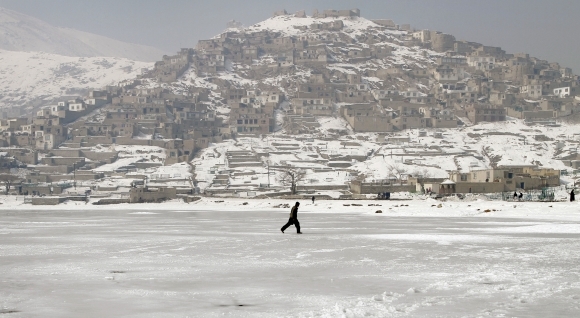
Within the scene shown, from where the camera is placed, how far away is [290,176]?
80.2 m

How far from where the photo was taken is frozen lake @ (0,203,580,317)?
829cm

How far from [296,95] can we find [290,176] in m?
45.0

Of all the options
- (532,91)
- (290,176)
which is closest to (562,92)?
(532,91)

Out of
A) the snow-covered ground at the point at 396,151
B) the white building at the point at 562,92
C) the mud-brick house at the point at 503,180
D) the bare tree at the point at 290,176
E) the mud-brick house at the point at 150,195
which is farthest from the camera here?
the white building at the point at 562,92

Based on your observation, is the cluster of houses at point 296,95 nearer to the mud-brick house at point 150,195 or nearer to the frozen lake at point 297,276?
the mud-brick house at point 150,195

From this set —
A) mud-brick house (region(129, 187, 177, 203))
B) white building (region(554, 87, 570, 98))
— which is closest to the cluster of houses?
white building (region(554, 87, 570, 98))

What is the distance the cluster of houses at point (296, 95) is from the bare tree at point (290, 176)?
55.5 ft

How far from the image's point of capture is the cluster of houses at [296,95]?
10444 centimetres

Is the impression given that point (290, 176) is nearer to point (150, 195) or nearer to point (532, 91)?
point (150, 195)

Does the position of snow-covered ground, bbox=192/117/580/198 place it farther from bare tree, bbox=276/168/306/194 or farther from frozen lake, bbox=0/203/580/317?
frozen lake, bbox=0/203/580/317

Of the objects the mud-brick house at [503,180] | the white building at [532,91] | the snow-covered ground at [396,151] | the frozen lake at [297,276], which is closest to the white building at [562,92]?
the white building at [532,91]

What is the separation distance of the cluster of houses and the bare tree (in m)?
16.9

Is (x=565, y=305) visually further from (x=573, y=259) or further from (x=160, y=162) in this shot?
(x=160, y=162)

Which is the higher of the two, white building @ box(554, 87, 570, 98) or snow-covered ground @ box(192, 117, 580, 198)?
white building @ box(554, 87, 570, 98)
